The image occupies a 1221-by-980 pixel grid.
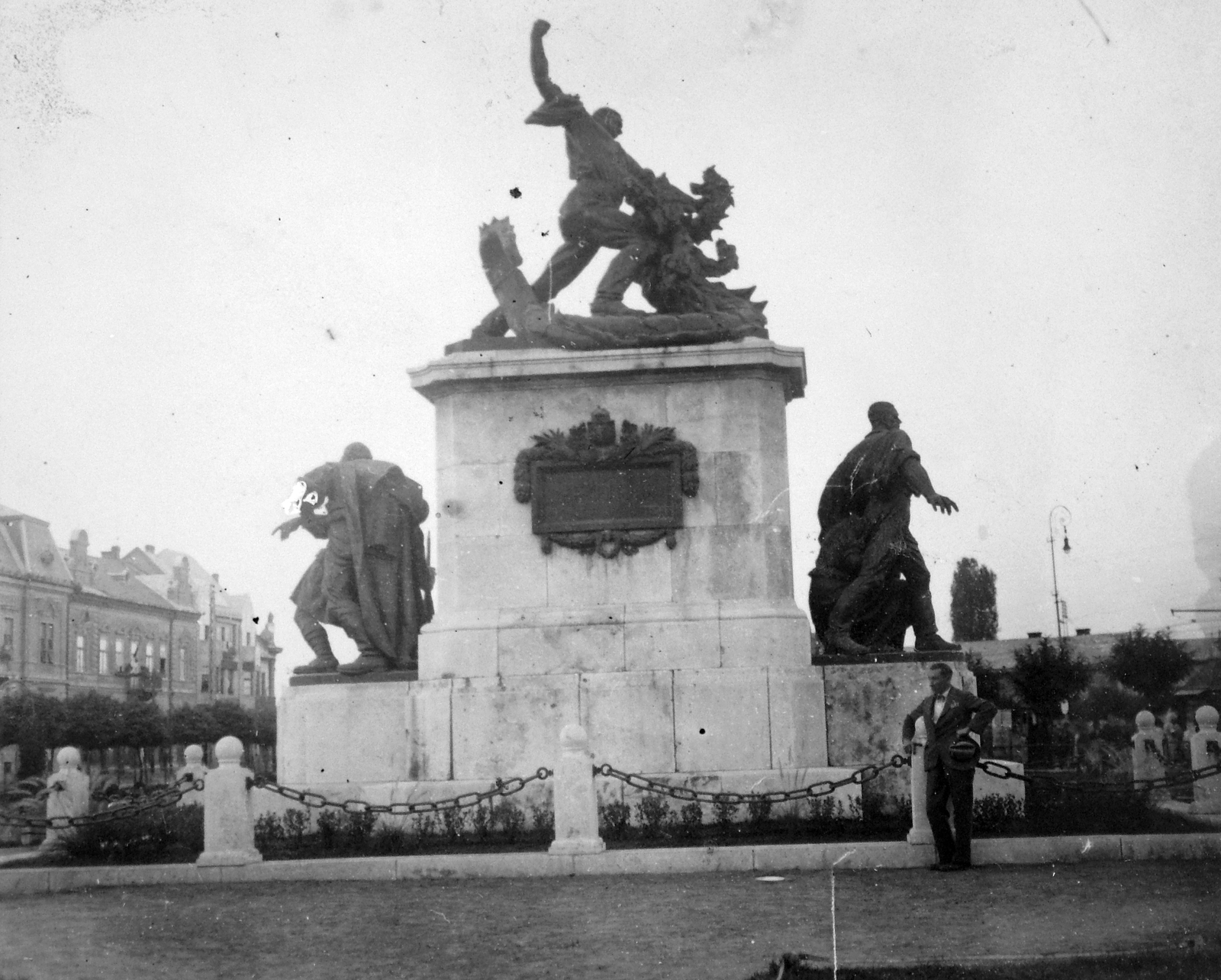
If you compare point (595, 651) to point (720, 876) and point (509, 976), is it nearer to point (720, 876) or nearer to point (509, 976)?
point (720, 876)

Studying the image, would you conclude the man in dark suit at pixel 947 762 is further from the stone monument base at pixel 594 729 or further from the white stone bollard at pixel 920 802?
the stone monument base at pixel 594 729

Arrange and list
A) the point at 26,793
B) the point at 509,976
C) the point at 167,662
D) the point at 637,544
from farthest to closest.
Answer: the point at 167,662, the point at 26,793, the point at 637,544, the point at 509,976

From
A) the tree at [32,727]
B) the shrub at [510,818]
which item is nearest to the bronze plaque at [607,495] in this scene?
the shrub at [510,818]

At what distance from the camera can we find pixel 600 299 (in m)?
15.1

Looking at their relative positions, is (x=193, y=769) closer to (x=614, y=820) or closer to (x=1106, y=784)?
(x=614, y=820)

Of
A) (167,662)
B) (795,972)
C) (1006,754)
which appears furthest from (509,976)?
(167,662)

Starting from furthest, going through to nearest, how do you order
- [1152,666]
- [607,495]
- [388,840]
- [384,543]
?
[1152,666]
[384,543]
[607,495]
[388,840]

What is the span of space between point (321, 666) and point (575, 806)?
161 inches

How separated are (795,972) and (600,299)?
29.9 ft

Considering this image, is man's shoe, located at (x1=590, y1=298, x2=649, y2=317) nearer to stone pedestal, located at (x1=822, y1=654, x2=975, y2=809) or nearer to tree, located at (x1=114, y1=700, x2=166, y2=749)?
stone pedestal, located at (x1=822, y1=654, x2=975, y2=809)

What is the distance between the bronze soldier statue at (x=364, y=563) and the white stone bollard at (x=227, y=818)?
3014 mm

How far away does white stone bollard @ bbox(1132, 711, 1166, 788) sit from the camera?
60.3ft

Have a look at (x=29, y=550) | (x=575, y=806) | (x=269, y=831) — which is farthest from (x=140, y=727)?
(x=575, y=806)

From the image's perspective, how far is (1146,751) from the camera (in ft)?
60.8
